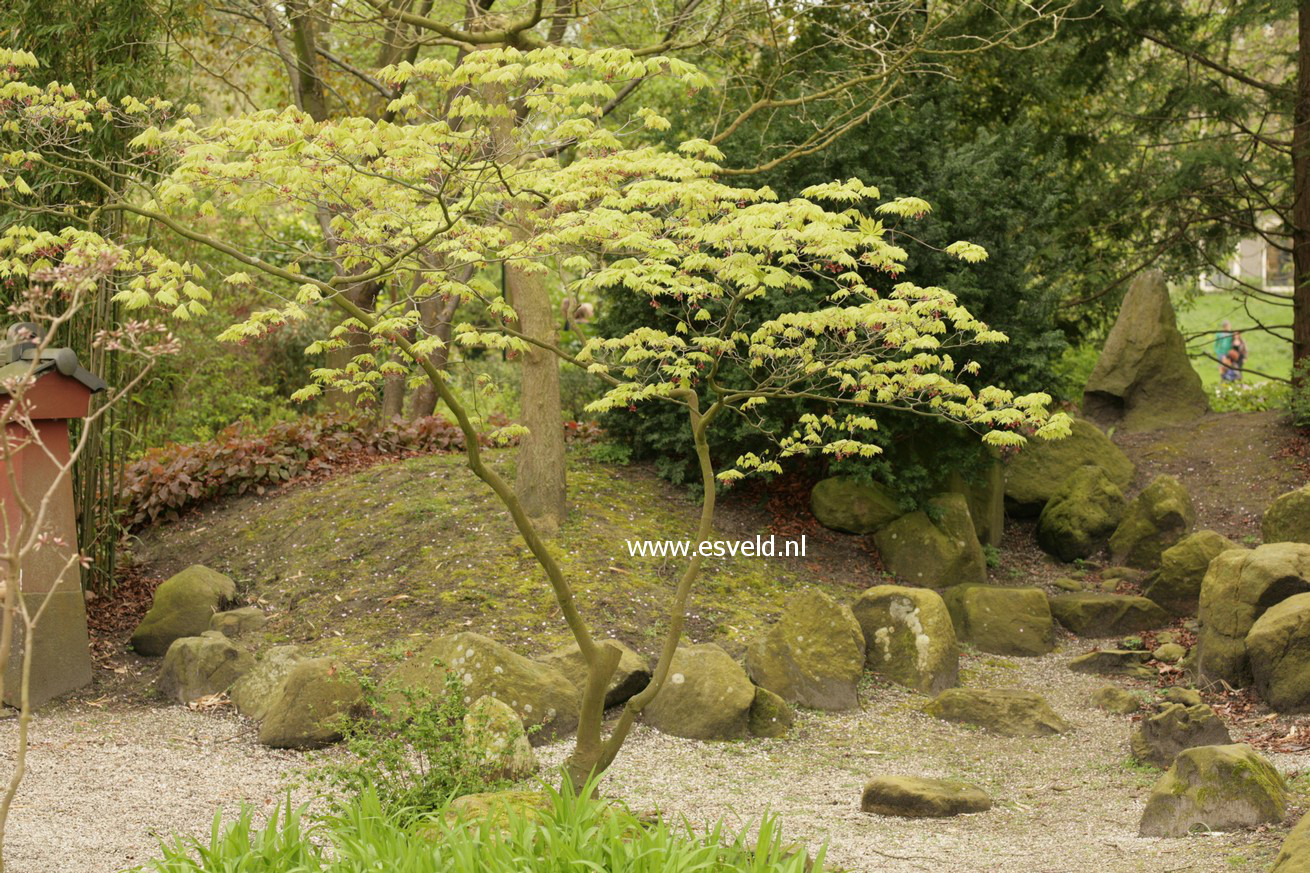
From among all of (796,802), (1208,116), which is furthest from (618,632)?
(1208,116)

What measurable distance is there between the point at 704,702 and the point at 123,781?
313 cm

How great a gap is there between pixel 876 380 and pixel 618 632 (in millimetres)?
2931

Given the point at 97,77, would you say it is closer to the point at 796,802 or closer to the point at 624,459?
the point at 624,459

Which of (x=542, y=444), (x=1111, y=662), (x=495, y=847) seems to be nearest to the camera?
(x=495, y=847)

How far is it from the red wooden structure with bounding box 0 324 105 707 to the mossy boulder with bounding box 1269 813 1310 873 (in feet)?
20.5

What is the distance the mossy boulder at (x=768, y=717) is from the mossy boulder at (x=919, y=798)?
4.26ft

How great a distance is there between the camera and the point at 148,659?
8.04 m

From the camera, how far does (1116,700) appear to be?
746 cm

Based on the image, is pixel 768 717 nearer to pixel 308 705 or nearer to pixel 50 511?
pixel 308 705

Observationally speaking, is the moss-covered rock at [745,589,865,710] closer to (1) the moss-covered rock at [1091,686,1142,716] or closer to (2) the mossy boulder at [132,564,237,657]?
(1) the moss-covered rock at [1091,686,1142,716]

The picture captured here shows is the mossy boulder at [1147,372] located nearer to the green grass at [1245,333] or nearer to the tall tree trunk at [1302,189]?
the tall tree trunk at [1302,189]

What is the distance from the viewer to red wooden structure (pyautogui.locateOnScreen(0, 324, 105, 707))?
6855 mm

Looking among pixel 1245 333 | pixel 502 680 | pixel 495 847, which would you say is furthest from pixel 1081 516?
pixel 1245 333

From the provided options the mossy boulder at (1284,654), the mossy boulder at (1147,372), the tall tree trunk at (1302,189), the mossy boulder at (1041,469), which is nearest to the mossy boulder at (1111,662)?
the mossy boulder at (1284,654)
